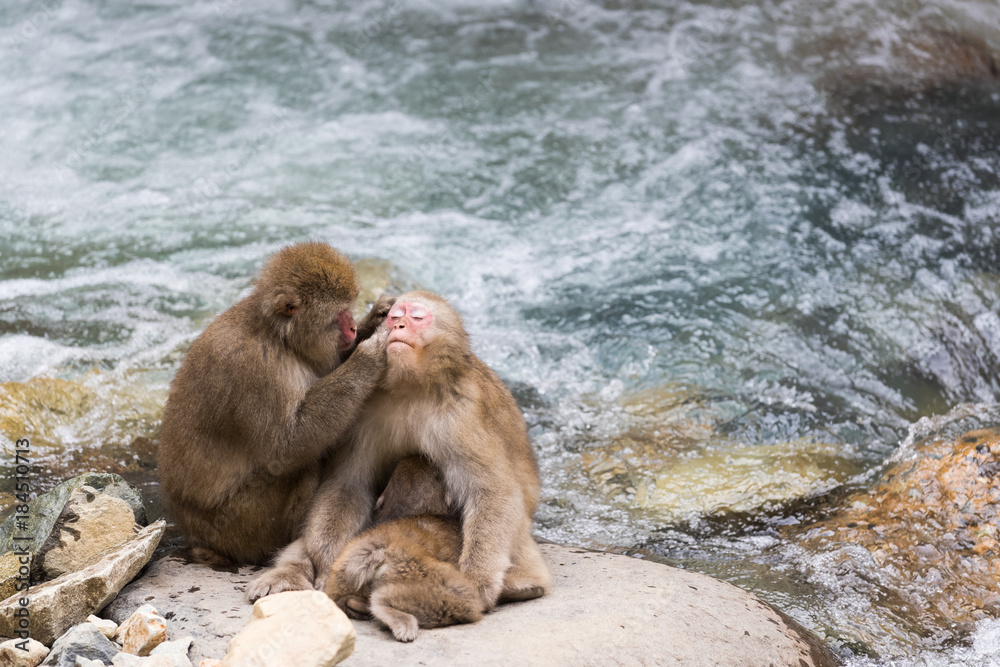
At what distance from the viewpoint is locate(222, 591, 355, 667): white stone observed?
9.41 feet

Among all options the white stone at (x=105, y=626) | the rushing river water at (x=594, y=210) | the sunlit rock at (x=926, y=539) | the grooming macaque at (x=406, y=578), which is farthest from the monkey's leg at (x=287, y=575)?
the sunlit rock at (x=926, y=539)

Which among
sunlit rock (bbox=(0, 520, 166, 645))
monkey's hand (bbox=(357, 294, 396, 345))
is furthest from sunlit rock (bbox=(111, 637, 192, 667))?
monkey's hand (bbox=(357, 294, 396, 345))

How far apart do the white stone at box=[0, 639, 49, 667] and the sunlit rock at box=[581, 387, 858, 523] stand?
9.82 ft

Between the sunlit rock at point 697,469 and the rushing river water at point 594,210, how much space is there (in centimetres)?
2

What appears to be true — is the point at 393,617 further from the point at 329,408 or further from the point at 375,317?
the point at 375,317

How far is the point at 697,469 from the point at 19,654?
3.68 metres

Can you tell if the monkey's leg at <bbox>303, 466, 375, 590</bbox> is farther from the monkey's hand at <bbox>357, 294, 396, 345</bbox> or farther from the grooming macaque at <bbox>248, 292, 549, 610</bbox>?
the monkey's hand at <bbox>357, 294, 396, 345</bbox>

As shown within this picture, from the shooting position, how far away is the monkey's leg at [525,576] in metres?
3.71

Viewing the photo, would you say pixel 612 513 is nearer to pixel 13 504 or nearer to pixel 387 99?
pixel 13 504

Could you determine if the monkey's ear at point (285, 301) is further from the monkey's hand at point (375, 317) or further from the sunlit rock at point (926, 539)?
the sunlit rock at point (926, 539)

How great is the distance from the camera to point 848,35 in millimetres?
12914

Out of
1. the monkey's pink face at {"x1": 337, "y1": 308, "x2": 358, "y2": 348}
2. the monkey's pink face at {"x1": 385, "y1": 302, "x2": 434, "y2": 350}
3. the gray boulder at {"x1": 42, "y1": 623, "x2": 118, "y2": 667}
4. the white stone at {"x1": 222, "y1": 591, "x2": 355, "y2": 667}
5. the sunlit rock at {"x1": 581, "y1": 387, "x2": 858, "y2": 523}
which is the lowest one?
the sunlit rock at {"x1": 581, "y1": 387, "x2": 858, "y2": 523}

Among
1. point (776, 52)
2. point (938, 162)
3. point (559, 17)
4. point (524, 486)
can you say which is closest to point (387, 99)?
point (559, 17)

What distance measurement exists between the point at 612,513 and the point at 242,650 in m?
2.70
